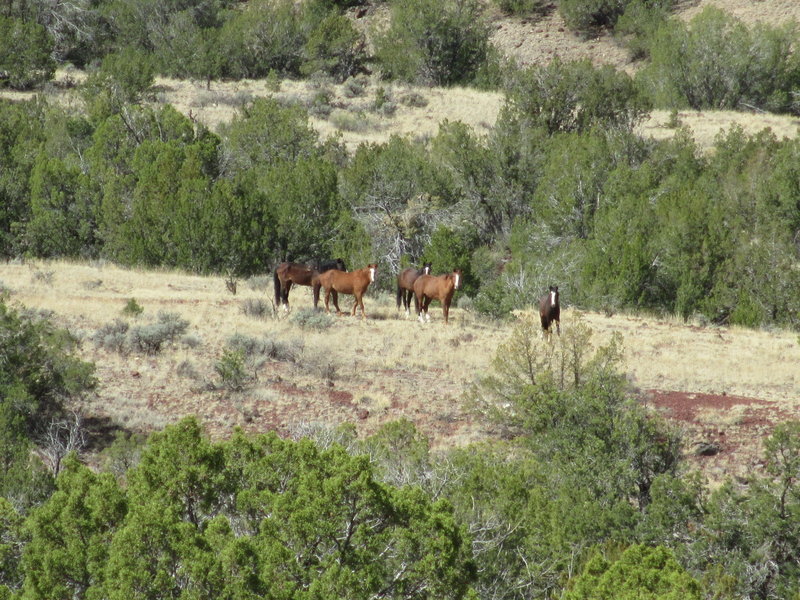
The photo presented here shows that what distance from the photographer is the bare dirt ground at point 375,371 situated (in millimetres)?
18031

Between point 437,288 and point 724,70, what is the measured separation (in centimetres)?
3776

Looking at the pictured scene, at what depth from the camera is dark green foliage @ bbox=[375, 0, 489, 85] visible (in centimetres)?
6106

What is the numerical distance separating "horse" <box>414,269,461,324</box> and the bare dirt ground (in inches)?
19.5

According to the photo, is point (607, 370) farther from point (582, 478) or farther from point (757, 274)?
point (757, 274)

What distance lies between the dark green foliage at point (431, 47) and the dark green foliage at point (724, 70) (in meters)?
10.6

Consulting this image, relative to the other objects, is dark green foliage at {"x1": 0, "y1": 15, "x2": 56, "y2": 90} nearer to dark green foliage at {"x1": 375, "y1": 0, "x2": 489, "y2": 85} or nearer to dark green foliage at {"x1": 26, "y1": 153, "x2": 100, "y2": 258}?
dark green foliage at {"x1": 26, "y1": 153, "x2": 100, "y2": 258}

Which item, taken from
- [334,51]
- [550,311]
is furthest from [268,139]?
[550,311]

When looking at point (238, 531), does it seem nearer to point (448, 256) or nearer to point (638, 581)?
point (638, 581)

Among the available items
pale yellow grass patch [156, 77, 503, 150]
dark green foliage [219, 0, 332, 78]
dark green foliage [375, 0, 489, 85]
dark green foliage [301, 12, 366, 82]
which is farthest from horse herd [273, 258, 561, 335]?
dark green foliage [301, 12, 366, 82]

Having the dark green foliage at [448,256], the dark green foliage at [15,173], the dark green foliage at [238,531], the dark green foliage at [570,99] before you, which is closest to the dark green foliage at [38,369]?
the dark green foliage at [238,531]

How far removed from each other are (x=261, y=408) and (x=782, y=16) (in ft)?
199

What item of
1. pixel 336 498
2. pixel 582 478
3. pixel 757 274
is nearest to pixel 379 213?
pixel 757 274

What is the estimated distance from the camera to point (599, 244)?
105ft

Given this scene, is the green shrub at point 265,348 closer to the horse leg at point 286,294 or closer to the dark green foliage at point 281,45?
the horse leg at point 286,294
